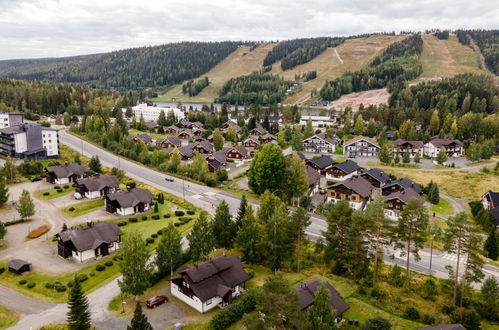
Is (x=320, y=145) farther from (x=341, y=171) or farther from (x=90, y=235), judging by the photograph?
(x=90, y=235)

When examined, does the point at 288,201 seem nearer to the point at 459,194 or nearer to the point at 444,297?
the point at 444,297

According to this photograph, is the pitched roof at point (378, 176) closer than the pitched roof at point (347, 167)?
Yes

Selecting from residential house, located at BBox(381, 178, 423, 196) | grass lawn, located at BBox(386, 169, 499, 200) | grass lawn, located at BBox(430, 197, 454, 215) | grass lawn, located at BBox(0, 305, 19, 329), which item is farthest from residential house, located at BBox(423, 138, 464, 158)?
grass lawn, located at BBox(0, 305, 19, 329)

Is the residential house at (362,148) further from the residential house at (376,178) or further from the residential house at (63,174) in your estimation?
the residential house at (63,174)

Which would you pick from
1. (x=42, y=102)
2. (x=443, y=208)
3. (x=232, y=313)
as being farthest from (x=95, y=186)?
(x=42, y=102)

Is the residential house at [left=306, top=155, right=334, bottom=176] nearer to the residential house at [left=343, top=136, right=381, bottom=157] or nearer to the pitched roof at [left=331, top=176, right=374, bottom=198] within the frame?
the pitched roof at [left=331, top=176, right=374, bottom=198]

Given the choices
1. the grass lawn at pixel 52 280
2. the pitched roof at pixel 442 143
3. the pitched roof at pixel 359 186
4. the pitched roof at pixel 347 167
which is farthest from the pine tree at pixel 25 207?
the pitched roof at pixel 442 143
